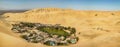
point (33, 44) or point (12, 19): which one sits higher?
point (12, 19)

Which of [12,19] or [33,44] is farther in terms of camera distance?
[12,19]

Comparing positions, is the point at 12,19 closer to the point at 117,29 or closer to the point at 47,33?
the point at 47,33

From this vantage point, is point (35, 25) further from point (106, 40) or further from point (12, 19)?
point (106, 40)

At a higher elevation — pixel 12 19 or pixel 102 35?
pixel 12 19

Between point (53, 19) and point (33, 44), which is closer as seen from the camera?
point (33, 44)

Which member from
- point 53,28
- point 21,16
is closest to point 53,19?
point 53,28

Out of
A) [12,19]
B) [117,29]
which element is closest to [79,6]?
[117,29]
